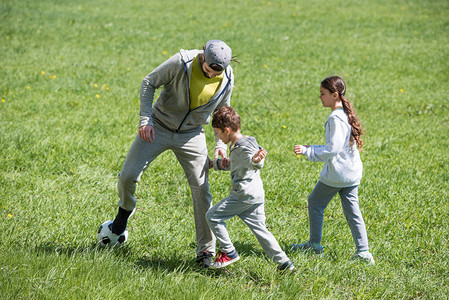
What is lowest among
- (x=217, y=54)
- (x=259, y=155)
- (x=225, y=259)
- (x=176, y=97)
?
(x=225, y=259)

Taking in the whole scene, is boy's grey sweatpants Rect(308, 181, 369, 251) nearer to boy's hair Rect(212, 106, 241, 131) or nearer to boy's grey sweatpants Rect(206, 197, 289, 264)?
boy's grey sweatpants Rect(206, 197, 289, 264)

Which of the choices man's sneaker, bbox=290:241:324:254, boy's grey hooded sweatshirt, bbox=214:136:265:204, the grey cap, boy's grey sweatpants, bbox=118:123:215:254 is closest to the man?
boy's grey sweatpants, bbox=118:123:215:254

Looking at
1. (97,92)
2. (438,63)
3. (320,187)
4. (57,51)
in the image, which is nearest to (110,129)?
(97,92)

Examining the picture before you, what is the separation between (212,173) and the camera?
19.8ft

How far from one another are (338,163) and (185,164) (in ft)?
4.36

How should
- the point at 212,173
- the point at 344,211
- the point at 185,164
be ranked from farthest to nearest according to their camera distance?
the point at 212,173
the point at 344,211
the point at 185,164

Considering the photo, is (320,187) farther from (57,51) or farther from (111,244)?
(57,51)

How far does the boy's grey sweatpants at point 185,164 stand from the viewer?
12.8 ft

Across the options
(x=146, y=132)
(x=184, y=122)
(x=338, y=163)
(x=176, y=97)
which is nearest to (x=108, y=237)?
(x=146, y=132)

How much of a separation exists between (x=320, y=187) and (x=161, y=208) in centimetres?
179

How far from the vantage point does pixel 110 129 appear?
7.11 metres

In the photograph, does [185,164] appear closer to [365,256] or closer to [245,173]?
[245,173]

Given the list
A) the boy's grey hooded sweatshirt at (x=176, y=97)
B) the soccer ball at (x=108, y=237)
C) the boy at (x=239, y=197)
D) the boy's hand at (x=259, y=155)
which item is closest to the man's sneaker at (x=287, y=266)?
the boy at (x=239, y=197)

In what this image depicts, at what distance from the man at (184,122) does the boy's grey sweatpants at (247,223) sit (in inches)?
11.1
